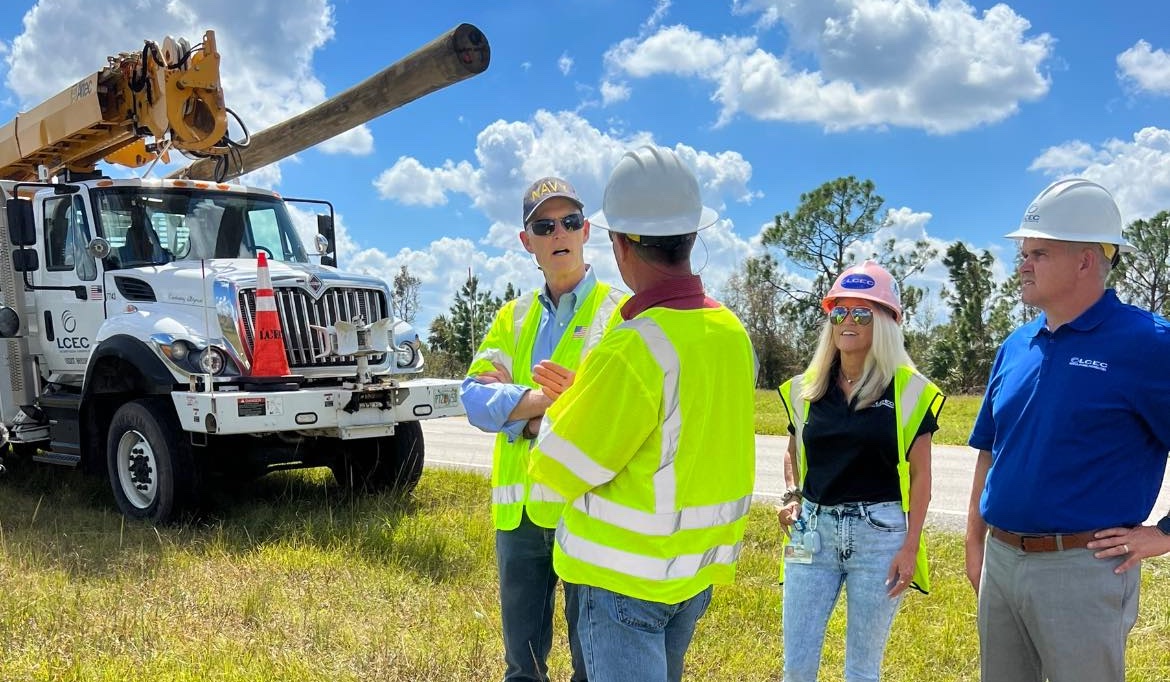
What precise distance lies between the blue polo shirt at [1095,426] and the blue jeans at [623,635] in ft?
3.81

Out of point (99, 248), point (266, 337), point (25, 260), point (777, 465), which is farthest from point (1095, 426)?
point (777, 465)

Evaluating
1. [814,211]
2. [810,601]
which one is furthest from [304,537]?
[814,211]

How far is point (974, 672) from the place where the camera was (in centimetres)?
415

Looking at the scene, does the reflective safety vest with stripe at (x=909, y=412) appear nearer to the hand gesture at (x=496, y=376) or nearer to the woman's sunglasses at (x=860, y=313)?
the woman's sunglasses at (x=860, y=313)

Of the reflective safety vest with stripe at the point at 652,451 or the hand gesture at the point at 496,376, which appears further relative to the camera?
the hand gesture at the point at 496,376

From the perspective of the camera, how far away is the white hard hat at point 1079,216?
258 cm

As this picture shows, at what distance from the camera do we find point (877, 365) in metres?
3.18

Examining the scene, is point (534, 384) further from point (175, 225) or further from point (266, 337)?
point (175, 225)

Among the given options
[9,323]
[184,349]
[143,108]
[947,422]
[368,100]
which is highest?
[143,108]

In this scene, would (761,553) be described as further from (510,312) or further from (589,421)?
(589,421)

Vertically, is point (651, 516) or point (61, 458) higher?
point (651, 516)

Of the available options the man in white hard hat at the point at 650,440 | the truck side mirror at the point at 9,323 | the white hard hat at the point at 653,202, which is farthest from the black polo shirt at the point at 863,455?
the truck side mirror at the point at 9,323

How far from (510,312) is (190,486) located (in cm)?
416

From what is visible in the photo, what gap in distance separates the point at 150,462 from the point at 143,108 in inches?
121
